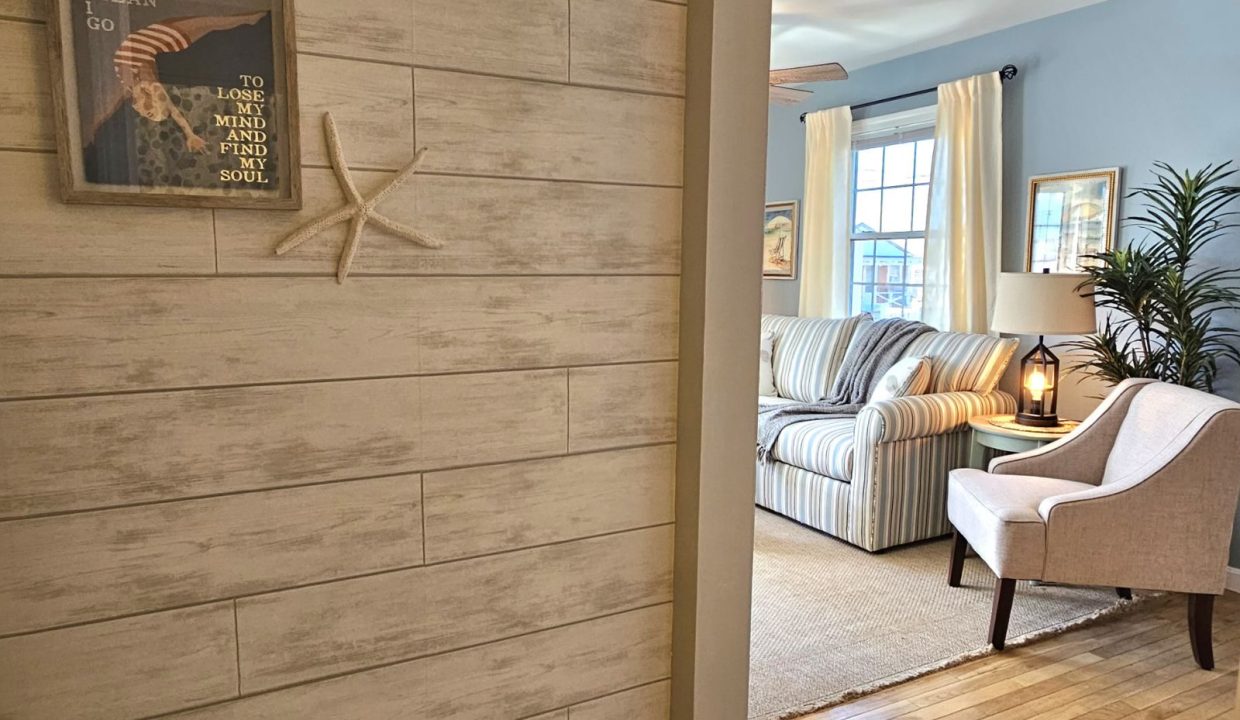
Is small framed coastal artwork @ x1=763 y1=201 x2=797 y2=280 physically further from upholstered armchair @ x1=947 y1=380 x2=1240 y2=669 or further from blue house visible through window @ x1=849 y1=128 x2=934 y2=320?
upholstered armchair @ x1=947 y1=380 x2=1240 y2=669

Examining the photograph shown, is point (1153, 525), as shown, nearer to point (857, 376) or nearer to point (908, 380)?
point (908, 380)

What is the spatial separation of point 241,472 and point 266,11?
661 mm

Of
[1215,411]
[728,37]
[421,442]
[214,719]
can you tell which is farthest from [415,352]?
[1215,411]

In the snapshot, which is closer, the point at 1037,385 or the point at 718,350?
the point at 718,350

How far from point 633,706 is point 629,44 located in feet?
4.06

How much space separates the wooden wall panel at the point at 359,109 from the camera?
120 centimetres

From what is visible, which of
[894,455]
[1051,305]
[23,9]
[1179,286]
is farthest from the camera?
[894,455]

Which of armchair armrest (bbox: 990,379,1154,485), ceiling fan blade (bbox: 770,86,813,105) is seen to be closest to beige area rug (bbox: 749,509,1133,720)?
armchair armrest (bbox: 990,379,1154,485)

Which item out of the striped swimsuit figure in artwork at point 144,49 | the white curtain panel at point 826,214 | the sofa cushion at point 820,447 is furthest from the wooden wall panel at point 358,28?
the white curtain panel at point 826,214

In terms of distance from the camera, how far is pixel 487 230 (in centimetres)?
136

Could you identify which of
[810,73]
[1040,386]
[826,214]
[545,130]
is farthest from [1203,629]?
[826,214]

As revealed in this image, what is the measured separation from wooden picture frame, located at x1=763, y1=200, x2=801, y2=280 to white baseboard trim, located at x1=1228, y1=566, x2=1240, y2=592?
10.3 ft

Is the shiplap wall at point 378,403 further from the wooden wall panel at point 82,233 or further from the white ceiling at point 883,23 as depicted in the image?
the white ceiling at point 883,23

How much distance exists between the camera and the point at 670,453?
1.58 m
